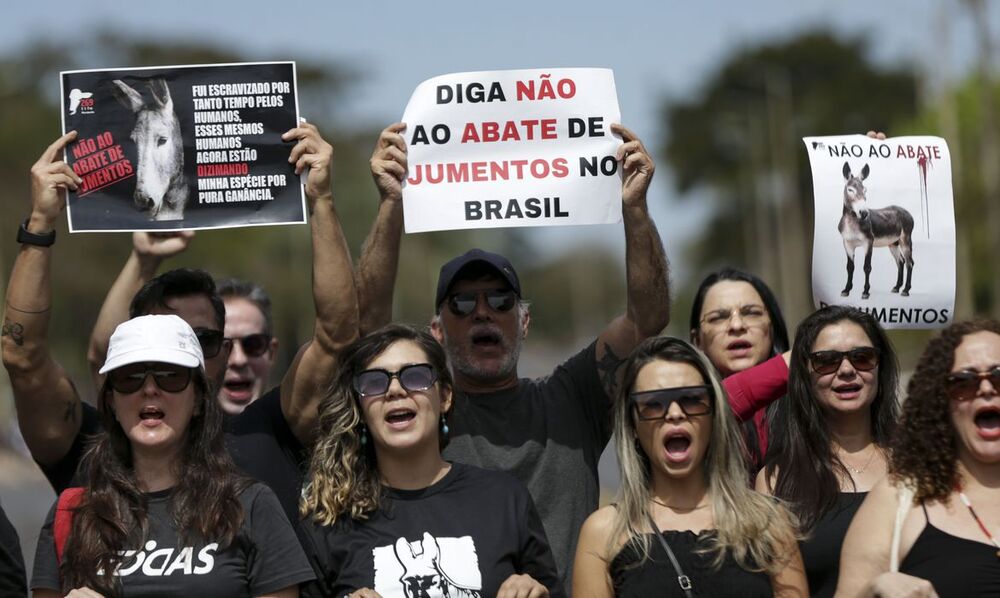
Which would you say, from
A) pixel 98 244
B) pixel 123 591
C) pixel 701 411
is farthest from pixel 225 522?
pixel 98 244

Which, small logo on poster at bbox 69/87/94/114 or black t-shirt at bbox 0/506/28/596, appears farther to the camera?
small logo on poster at bbox 69/87/94/114

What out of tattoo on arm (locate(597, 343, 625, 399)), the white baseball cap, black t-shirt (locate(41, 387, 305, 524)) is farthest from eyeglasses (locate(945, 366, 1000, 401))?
the white baseball cap

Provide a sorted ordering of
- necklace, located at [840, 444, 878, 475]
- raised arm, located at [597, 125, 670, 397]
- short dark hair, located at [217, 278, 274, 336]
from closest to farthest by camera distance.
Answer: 1. necklace, located at [840, 444, 878, 475]
2. raised arm, located at [597, 125, 670, 397]
3. short dark hair, located at [217, 278, 274, 336]

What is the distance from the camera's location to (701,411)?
554 cm

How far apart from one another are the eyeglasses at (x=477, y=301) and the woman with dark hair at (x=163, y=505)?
1.30 metres

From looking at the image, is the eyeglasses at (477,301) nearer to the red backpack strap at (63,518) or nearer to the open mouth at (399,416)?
the open mouth at (399,416)

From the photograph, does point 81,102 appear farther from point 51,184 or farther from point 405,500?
point 405,500

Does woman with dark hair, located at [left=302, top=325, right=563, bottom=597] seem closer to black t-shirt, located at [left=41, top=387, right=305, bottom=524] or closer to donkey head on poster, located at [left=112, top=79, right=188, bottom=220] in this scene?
black t-shirt, located at [left=41, top=387, right=305, bottom=524]

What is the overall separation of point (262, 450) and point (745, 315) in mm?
2233

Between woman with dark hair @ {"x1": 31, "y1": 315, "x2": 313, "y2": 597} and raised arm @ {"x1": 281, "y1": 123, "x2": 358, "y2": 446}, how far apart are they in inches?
24.8

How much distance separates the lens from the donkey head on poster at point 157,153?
6508 millimetres

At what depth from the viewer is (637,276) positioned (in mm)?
6285

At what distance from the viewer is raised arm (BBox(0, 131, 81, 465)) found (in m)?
6.01

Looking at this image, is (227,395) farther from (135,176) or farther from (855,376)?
(855,376)
